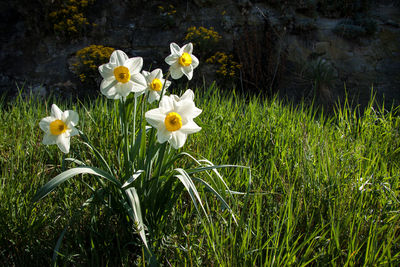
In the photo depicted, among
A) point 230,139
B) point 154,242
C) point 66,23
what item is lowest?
point 154,242

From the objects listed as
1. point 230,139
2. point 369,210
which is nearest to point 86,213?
point 230,139

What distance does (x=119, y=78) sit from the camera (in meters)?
1.18

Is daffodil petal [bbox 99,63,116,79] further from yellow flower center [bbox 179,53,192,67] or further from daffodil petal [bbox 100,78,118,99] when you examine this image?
yellow flower center [bbox 179,53,192,67]

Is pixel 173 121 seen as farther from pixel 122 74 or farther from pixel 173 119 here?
pixel 122 74

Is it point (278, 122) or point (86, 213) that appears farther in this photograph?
point (278, 122)

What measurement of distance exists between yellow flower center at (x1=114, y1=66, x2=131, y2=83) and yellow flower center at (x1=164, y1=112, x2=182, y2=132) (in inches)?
8.8

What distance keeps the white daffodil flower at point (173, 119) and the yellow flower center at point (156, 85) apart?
0.90 ft

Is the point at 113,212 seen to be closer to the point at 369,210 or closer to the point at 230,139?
the point at 230,139

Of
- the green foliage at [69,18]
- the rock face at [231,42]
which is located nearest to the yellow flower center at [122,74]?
the rock face at [231,42]

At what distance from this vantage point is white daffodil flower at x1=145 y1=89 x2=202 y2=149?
1.09 meters

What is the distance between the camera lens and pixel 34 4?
500 centimetres

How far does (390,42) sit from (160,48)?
3.40 metres

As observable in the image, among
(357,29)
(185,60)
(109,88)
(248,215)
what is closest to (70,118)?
(109,88)

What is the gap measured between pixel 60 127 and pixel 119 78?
10.4 inches
